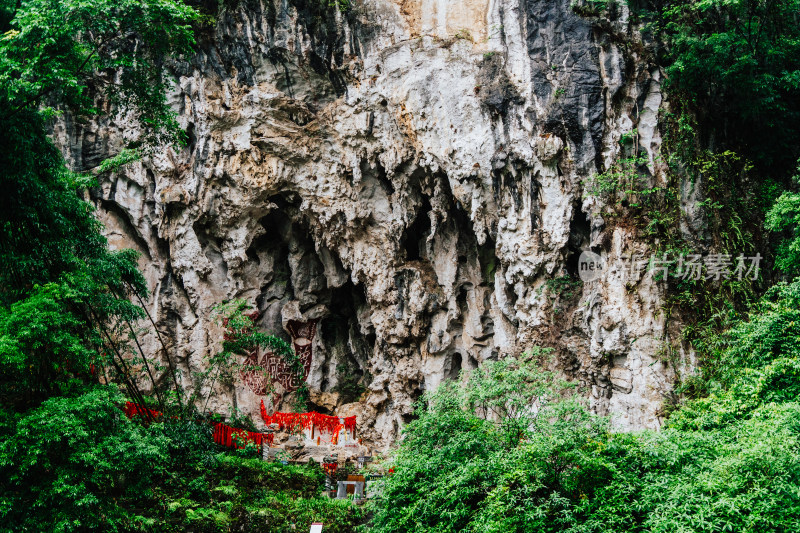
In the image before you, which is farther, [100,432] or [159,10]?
[159,10]

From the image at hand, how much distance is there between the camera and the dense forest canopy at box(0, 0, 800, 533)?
6.96 metres

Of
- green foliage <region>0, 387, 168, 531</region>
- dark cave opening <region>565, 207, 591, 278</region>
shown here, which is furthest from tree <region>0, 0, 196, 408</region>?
dark cave opening <region>565, 207, 591, 278</region>

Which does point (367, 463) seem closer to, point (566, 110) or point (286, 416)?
point (286, 416)

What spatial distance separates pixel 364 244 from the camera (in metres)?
15.5

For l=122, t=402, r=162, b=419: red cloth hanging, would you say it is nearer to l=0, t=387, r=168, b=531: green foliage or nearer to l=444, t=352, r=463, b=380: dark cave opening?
l=0, t=387, r=168, b=531: green foliage

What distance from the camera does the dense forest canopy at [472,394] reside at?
6.96m

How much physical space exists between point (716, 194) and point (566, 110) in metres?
3.26

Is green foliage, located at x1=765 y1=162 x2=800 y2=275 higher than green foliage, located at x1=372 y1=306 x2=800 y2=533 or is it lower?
higher

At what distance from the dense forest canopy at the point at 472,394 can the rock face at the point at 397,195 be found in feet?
3.51

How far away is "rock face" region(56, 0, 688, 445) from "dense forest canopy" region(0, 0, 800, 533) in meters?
1.07

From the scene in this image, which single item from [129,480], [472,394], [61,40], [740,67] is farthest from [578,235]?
[61,40]

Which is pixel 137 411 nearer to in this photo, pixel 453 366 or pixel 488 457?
pixel 453 366

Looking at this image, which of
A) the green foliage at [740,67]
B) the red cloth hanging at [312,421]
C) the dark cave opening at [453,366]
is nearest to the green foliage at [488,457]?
the dark cave opening at [453,366]

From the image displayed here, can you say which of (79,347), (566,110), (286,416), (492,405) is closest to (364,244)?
(286,416)
